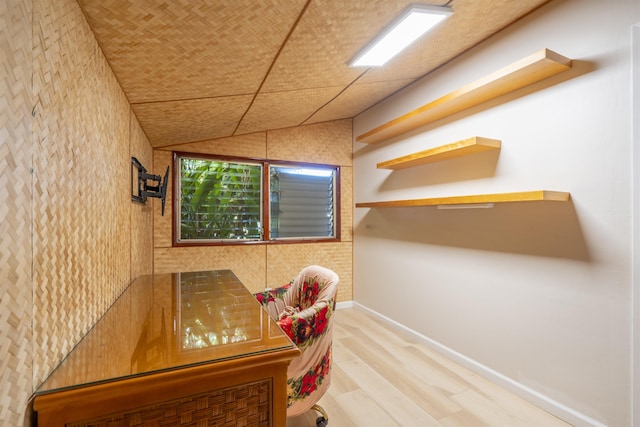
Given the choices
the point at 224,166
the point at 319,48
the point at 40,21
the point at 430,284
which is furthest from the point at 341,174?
the point at 40,21

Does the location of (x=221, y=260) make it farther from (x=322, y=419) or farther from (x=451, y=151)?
(x=451, y=151)

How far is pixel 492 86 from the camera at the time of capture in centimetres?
218

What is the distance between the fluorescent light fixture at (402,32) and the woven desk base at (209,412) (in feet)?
6.71

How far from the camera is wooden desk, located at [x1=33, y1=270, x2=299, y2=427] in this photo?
0.80m

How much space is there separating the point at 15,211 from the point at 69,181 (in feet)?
1.20

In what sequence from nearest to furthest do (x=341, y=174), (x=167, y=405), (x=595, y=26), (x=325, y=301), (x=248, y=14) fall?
1. (x=167, y=405)
2. (x=248, y=14)
3. (x=325, y=301)
4. (x=595, y=26)
5. (x=341, y=174)

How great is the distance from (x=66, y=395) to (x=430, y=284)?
2853 millimetres

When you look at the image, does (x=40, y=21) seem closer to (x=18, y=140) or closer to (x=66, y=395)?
(x=18, y=140)

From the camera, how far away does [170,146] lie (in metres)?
3.35

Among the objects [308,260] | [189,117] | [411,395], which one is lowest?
[411,395]

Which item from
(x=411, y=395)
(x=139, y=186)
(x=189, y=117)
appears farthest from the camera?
(x=189, y=117)

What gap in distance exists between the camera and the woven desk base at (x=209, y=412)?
2.75 ft

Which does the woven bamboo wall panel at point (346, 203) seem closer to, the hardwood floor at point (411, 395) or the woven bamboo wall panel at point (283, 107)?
the woven bamboo wall panel at point (283, 107)

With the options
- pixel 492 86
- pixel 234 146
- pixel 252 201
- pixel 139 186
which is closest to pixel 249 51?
pixel 139 186
